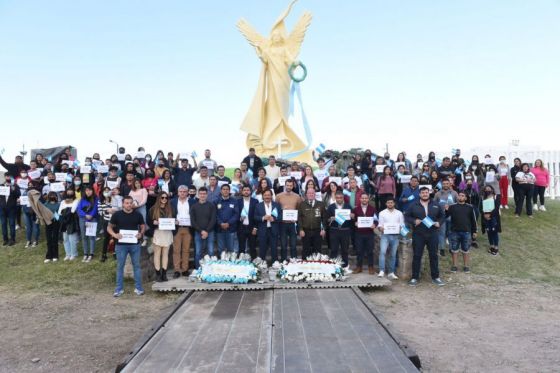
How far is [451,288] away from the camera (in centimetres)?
853

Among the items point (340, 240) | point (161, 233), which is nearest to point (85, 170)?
point (161, 233)

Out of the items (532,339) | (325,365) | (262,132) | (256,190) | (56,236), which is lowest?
(532,339)

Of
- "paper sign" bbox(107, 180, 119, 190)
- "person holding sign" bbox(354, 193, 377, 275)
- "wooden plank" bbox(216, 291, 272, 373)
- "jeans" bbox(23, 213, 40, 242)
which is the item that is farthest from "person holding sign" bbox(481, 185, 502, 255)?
"jeans" bbox(23, 213, 40, 242)

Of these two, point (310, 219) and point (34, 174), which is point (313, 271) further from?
point (34, 174)

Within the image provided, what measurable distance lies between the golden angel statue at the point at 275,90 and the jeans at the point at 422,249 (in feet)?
37.0

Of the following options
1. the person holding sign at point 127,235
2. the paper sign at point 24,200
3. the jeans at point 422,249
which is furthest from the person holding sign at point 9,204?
the jeans at point 422,249

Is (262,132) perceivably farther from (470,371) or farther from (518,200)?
(470,371)

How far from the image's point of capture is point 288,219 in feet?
29.3

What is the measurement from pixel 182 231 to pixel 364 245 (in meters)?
3.94

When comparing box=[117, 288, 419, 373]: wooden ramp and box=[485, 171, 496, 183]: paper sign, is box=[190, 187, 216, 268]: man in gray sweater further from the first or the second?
box=[485, 171, 496, 183]: paper sign

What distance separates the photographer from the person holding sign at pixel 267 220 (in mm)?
8938

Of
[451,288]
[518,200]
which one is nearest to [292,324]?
[451,288]

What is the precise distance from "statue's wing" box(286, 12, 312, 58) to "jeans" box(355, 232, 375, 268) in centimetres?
1299

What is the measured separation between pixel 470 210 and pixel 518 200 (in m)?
5.79
